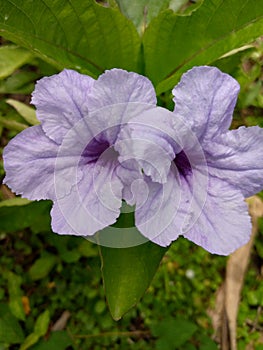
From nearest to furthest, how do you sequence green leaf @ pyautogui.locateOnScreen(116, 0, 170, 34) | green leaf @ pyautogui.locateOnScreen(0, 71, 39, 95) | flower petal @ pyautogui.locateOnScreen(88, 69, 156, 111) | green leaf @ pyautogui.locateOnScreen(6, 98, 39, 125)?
flower petal @ pyautogui.locateOnScreen(88, 69, 156, 111)
green leaf @ pyautogui.locateOnScreen(116, 0, 170, 34)
green leaf @ pyautogui.locateOnScreen(6, 98, 39, 125)
green leaf @ pyautogui.locateOnScreen(0, 71, 39, 95)

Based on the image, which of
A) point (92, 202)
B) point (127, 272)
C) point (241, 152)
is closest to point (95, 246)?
point (127, 272)

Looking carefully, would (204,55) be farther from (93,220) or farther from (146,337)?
(146,337)

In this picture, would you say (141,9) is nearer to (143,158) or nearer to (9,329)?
(143,158)

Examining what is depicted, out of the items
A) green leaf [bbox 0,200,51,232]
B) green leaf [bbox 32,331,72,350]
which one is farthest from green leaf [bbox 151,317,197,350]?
green leaf [bbox 0,200,51,232]

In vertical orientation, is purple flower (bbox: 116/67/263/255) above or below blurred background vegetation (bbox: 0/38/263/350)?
above

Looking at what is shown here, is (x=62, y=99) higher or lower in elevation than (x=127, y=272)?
higher

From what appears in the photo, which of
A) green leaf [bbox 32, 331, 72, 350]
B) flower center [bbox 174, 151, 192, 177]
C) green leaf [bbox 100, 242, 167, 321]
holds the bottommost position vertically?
green leaf [bbox 32, 331, 72, 350]

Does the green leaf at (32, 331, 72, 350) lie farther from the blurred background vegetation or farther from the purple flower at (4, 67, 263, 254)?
the purple flower at (4, 67, 263, 254)
